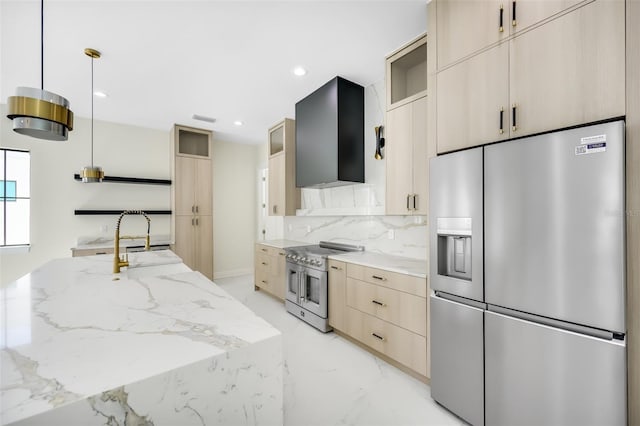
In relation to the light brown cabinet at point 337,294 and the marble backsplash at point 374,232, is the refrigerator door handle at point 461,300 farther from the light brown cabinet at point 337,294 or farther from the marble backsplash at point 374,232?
the light brown cabinet at point 337,294

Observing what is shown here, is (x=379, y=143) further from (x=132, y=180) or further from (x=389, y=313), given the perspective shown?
(x=132, y=180)

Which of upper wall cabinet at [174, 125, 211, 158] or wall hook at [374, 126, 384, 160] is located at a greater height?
upper wall cabinet at [174, 125, 211, 158]

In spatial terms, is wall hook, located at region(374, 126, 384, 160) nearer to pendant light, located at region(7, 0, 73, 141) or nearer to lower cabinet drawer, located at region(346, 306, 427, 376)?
lower cabinet drawer, located at region(346, 306, 427, 376)

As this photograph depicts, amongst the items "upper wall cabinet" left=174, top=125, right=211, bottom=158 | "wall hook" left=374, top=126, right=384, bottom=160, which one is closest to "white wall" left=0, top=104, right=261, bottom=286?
"upper wall cabinet" left=174, top=125, right=211, bottom=158

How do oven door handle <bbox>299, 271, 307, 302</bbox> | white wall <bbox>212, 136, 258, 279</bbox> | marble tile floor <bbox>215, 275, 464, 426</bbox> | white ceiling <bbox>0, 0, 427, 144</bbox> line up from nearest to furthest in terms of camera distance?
1. marble tile floor <bbox>215, 275, 464, 426</bbox>
2. white ceiling <bbox>0, 0, 427, 144</bbox>
3. oven door handle <bbox>299, 271, 307, 302</bbox>
4. white wall <bbox>212, 136, 258, 279</bbox>

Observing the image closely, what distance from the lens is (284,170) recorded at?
431 centimetres

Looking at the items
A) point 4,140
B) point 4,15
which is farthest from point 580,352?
point 4,140

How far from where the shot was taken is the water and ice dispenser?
5.73 ft

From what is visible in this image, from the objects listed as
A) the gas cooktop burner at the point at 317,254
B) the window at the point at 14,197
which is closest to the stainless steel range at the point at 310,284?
the gas cooktop burner at the point at 317,254

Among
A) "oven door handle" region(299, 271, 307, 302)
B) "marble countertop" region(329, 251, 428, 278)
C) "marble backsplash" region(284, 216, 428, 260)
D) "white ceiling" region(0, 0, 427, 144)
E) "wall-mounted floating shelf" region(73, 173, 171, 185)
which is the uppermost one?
"white ceiling" region(0, 0, 427, 144)

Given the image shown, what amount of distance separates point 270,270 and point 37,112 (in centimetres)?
333

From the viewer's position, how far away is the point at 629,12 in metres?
1.20

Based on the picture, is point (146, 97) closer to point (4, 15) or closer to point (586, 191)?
point (4, 15)

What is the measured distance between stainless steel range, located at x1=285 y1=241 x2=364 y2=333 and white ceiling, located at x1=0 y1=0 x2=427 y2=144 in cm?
204
